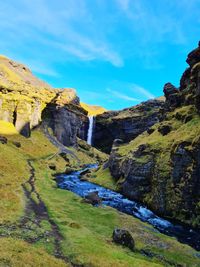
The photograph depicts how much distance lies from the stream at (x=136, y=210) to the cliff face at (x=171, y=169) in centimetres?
252

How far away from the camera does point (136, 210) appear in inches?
2350

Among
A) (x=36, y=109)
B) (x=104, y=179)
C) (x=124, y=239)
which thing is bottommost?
(x=124, y=239)

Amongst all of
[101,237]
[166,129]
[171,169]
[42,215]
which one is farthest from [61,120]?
[101,237]

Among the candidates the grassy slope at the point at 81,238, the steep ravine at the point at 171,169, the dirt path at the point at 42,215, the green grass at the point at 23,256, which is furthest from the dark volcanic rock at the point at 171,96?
the green grass at the point at 23,256

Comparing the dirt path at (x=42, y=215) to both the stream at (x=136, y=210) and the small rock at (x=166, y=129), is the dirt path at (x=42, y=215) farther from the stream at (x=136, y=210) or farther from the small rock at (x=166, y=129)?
the small rock at (x=166, y=129)

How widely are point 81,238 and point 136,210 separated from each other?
976 inches

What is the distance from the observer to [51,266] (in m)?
27.3

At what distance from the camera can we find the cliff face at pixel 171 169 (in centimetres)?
5569

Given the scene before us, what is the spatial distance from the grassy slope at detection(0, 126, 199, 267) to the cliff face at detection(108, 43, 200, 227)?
1005 cm

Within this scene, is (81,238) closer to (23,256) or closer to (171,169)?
(23,256)

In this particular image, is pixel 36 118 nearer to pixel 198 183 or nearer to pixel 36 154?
pixel 36 154

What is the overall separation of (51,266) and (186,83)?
88.2m

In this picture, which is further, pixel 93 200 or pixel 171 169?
pixel 171 169

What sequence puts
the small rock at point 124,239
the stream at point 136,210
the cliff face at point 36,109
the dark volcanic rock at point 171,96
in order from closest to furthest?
the small rock at point 124,239, the stream at point 136,210, the dark volcanic rock at point 171,96, the cliff face at point 36,109
